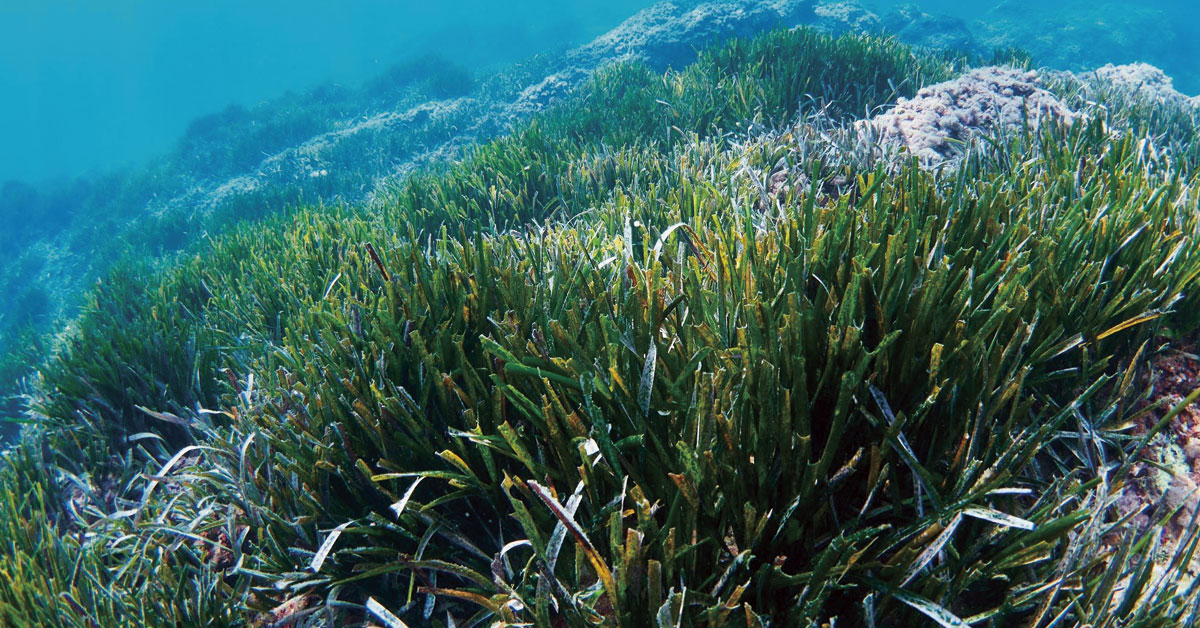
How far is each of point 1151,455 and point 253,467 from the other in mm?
3110

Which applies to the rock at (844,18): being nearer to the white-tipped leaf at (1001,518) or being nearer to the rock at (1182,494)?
the rock at (1182,494)

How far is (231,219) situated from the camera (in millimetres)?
12844

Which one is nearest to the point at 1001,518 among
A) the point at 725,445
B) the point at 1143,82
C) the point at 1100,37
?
the point at 725,445

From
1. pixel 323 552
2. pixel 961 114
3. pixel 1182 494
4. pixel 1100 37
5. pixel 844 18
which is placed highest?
pixel 844 18

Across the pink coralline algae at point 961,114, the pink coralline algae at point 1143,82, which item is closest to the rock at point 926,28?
the pink coralline algae at point 1143,82

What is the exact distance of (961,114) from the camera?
16.5ft

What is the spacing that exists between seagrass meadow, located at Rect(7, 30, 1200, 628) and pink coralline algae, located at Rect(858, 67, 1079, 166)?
1439 mm

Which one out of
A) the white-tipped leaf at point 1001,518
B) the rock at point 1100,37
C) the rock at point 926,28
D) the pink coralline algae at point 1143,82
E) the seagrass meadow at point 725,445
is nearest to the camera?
the white-tipped leaf at point 1001,518

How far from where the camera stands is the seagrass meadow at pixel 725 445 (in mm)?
1309

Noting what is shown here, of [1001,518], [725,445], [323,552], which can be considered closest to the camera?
[1001,518]

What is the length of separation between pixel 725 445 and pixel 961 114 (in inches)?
198

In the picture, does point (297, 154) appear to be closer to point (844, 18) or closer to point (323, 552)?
point (323, 552)

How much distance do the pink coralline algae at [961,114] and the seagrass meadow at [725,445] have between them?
1439 mm

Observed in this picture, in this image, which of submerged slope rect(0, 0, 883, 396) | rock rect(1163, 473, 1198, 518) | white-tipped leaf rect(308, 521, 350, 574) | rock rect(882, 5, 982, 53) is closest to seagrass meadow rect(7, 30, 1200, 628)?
white-tipped leaf rect(308, 521, 350, 574)
